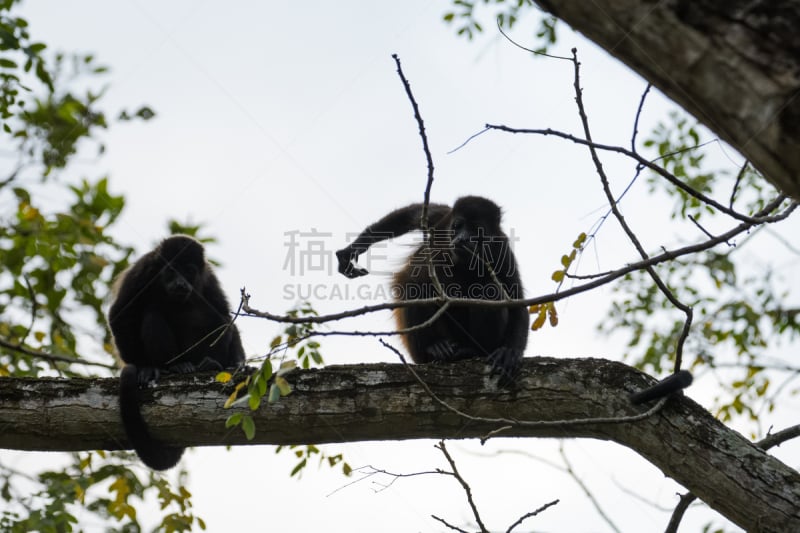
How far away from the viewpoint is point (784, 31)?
4.52 ft

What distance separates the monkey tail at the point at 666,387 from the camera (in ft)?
11.3

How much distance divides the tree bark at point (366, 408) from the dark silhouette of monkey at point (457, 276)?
1352mm

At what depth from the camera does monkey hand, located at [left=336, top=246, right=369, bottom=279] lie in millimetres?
5460

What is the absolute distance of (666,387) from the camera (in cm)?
350

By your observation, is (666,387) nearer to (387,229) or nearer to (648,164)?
(648,164)

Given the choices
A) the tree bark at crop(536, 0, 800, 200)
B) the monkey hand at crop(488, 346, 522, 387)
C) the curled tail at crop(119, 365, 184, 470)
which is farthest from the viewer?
the curled tail at crop(119, 365, 184, 470)

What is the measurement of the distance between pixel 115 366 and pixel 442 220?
123 inches

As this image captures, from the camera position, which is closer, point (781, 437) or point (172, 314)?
point (781, 437)

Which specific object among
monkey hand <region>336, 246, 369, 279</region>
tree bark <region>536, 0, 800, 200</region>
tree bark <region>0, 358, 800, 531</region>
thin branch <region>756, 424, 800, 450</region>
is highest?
monkey hand <region>336, 246, 369, 279</region>

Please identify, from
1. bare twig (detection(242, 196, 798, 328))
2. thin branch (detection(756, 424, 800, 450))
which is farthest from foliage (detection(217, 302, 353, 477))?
thin branch (detection(756, 424, 800, 450))

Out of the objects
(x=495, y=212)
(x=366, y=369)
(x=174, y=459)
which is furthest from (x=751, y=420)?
(x=174, y=459)

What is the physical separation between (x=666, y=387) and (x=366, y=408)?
1469mm

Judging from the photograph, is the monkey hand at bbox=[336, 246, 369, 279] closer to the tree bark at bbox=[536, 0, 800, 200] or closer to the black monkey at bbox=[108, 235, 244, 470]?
the black monkey at bbox=[108, 235, 244, 470]

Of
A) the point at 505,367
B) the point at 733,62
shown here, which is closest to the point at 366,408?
the point at 505,367
